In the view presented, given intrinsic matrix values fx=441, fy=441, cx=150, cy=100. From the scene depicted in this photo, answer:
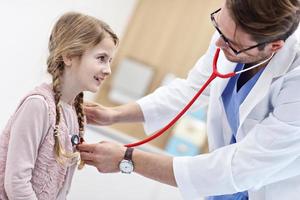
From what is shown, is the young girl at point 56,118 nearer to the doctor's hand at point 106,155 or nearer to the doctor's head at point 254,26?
the doctor's hand at point 106,155

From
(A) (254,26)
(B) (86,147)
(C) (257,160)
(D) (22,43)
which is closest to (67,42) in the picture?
(B) (86,147)

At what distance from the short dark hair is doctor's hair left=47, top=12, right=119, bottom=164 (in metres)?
0.44

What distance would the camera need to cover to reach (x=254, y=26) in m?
1.28

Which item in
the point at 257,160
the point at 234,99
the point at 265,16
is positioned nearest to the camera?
the point at 265,16

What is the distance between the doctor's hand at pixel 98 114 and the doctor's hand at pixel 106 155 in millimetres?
237

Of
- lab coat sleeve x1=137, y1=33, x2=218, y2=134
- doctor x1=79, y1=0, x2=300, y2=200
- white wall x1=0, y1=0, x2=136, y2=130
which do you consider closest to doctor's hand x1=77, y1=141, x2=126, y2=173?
doctor x1=79, y1=0, x2=300, y2=200

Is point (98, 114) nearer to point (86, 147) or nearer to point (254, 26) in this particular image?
point (86, 147)

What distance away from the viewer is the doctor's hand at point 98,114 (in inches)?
65.6

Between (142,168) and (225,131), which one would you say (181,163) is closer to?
(142,168)

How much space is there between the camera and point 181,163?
1460 mm

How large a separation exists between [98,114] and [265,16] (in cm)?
73

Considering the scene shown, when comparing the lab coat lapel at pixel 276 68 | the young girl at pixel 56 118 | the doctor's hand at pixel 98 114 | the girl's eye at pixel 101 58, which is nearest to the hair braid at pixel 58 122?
the young girl at pixel 56 118

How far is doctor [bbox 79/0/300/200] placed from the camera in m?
1.30

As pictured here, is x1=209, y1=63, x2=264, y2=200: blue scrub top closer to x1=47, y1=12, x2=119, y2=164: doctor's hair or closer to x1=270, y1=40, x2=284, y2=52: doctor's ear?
x1=270, y1=40, x2=284, y2=52: doctor's ear
